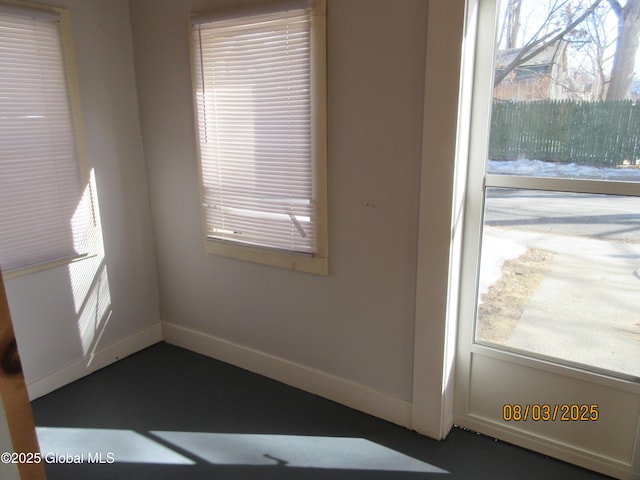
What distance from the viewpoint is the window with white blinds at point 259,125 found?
237cm

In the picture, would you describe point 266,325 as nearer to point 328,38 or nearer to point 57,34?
point 328,38

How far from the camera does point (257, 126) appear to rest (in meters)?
2.56

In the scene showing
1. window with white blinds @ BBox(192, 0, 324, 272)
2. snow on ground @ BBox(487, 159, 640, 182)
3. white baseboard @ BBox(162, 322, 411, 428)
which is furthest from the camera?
white baseboard @ BBox(162, 322, 411, 428)

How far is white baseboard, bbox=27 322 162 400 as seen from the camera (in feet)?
9.00

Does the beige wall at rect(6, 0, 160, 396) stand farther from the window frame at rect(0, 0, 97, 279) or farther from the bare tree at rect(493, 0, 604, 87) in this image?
the bare tree at rect(493, 0, 604, 87)

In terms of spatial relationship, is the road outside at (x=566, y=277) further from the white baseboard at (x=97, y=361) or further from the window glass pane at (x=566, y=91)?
the white baseboard at (x=97, y=361)

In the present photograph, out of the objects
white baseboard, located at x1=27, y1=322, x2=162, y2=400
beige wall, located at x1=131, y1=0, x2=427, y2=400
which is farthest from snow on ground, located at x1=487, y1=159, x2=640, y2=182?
white baseboard, located at x1=27, y1=322, x2=162, y2=400

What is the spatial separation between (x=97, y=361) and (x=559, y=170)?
2.80m

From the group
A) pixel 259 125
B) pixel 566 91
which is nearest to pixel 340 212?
pixel 259 125

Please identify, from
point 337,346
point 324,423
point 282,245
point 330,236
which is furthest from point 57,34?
point 324,423
